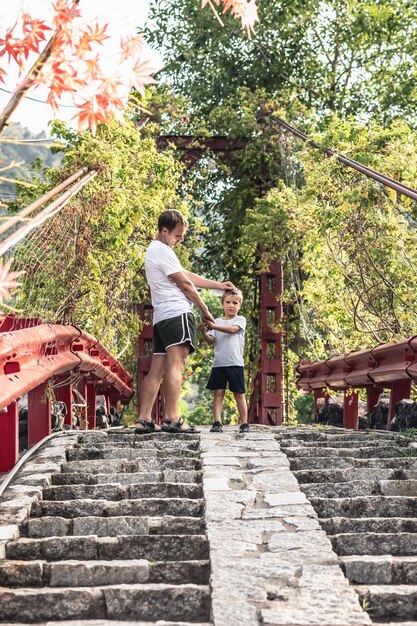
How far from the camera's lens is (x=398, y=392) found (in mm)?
8625

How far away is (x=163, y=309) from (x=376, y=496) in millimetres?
3267

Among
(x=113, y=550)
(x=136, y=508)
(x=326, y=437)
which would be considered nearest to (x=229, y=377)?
(x=326, y=437)

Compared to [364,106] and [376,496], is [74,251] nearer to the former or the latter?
[376,496]

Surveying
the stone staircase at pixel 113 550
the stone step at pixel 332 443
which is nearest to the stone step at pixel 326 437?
the stone step at pixel 332 443

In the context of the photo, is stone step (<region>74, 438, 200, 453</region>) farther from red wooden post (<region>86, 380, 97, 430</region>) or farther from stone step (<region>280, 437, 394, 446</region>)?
red wooden post (<region>86, 380, 97, 430</region>)

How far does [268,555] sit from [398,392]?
4.74 metres

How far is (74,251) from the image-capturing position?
29.7 ft

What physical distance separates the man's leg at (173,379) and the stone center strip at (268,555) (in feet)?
5.92

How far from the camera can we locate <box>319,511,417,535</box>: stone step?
4602 mm

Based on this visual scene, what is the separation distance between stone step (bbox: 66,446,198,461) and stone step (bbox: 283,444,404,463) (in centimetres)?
63

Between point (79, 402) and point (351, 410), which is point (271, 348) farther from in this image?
point (79, 402)

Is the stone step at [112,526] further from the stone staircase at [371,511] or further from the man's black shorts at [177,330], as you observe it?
the man's black shorts at [177,330]

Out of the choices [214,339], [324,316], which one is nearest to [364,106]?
[324,316]

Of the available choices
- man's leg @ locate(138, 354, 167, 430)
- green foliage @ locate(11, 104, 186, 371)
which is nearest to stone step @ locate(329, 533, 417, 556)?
man's leg @ locate(138, 354, 167, 430)
